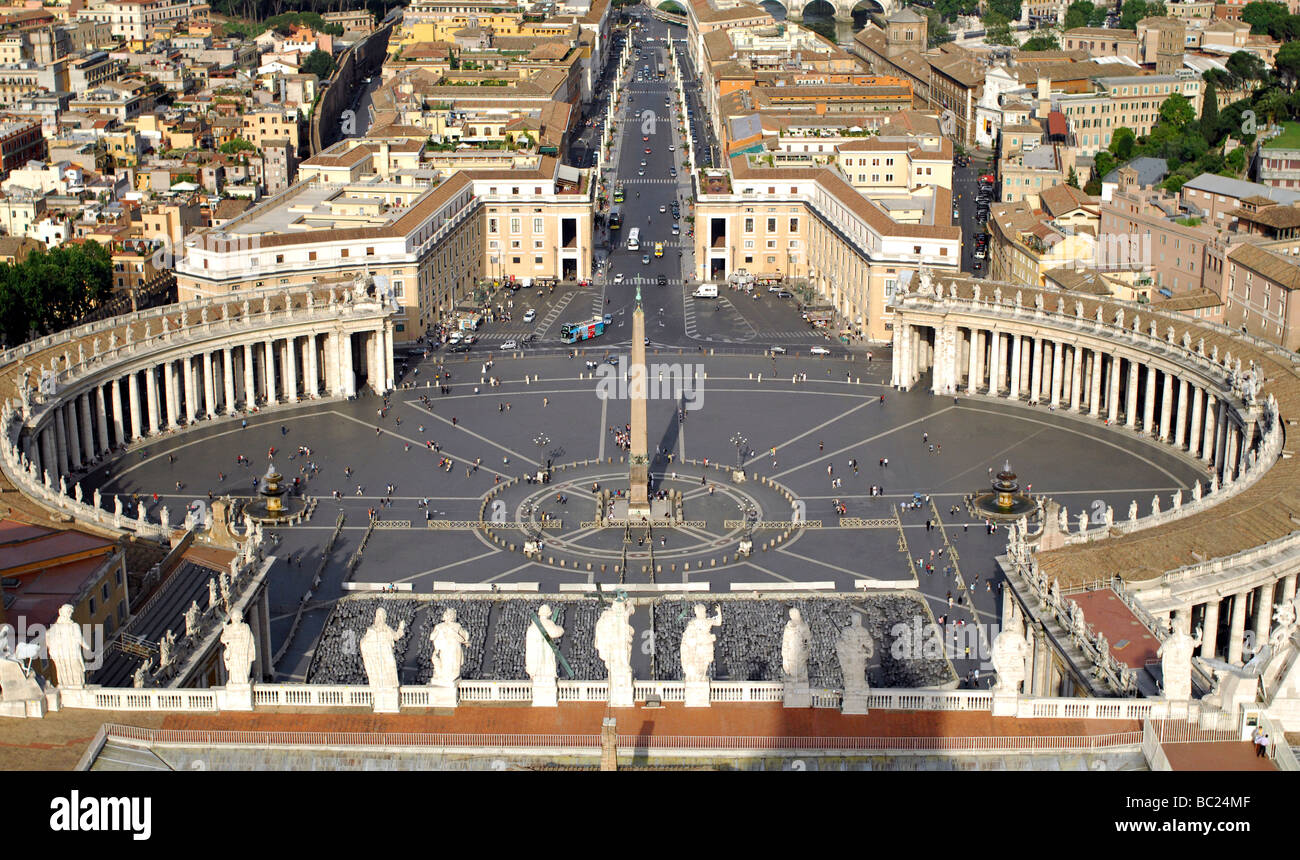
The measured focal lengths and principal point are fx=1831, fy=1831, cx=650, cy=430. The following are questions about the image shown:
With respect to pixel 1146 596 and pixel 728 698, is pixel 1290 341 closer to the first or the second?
pixel 1146 596

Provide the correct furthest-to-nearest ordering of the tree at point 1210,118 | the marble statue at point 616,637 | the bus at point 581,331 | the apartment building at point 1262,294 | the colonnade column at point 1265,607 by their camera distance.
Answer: the tree at point 1210,118 < the bus at point 581,331 < the apartment building at point 1262,294 < the colonnade column at point 1265,607 < the marble statue at point 616,637

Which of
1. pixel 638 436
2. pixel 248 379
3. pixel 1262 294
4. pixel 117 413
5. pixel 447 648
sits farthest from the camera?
pixel 1262 294

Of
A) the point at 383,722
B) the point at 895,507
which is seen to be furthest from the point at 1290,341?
the point at 383,722

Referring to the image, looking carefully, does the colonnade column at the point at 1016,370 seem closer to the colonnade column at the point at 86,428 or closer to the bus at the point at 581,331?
the bus at the point at 581,331

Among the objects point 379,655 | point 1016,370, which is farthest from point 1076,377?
point 379,655

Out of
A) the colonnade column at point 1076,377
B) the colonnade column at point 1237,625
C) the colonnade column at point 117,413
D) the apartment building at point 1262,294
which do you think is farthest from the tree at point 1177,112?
the colonnade column at point 1237,625

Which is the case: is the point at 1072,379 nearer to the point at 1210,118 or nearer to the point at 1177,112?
the point at 1210,118
